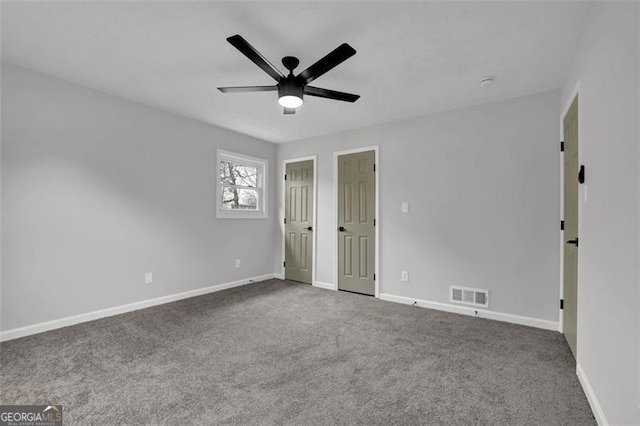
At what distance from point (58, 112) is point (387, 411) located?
383 cm

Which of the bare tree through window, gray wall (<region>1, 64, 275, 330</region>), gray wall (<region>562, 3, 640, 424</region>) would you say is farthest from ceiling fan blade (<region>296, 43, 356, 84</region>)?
the bare tree through window

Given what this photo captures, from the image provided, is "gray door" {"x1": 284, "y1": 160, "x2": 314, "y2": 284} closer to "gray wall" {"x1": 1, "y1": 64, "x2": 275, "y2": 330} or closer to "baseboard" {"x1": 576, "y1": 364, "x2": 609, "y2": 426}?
"gray wall" {"x1": 1, "y1": 64, "x2": 275, "y2": 330}

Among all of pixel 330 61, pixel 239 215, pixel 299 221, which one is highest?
pixel 330 61

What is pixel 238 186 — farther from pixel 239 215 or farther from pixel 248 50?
pixel 248 50

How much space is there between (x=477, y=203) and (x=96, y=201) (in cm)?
421

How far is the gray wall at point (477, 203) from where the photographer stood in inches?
120

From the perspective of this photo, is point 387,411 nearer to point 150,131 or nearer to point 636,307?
point 636,307

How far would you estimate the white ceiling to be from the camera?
1.92 metres

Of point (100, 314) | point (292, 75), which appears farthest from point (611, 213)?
point (100, 314)

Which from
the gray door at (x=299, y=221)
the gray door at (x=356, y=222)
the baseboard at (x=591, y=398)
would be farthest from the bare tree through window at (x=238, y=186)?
the baseboard at (x=591, y=398)

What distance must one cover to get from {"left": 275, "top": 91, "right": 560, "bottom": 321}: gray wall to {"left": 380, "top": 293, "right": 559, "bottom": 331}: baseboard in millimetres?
59

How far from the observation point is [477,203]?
11.3 feet

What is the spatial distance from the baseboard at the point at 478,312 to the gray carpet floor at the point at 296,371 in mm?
195

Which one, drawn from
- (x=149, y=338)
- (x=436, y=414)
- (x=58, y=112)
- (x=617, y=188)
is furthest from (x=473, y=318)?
(x=58, y=112)
